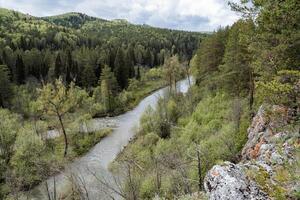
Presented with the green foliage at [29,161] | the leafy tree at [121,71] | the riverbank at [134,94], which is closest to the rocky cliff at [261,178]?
the green foliage at [29,161]

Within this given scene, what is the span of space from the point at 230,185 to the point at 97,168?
3232cm

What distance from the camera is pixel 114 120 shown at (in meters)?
64.8

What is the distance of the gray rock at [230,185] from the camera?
990 centimetres

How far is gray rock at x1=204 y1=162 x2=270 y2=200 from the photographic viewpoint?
9898mm

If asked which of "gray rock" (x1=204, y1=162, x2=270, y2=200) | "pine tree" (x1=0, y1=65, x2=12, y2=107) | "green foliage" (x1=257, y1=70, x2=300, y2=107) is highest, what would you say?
"green foliage" (x1=257, y1=70, x2=300, y2=107)

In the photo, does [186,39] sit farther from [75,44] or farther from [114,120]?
[114,120]

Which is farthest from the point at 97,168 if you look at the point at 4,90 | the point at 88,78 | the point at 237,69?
the point at 88,78

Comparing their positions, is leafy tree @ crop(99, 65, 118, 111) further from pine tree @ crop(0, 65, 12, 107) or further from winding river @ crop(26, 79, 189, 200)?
pine tree @ crop(0, 65, 12, 107)

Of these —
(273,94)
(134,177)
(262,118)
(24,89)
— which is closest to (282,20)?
(273,94)

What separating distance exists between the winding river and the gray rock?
1492 centimetres

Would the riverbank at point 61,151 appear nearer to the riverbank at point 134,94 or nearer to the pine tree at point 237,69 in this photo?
the riverbank at point 134,94

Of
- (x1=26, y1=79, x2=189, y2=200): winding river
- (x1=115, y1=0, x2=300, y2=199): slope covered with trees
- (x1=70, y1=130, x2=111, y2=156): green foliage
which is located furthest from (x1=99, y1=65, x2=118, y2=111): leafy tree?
(x1=115, y1=0, x2=300, y2=199): slope covered with trees

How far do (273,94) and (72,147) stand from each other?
1384 inches

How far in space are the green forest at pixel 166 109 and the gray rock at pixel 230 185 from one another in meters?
0.46
